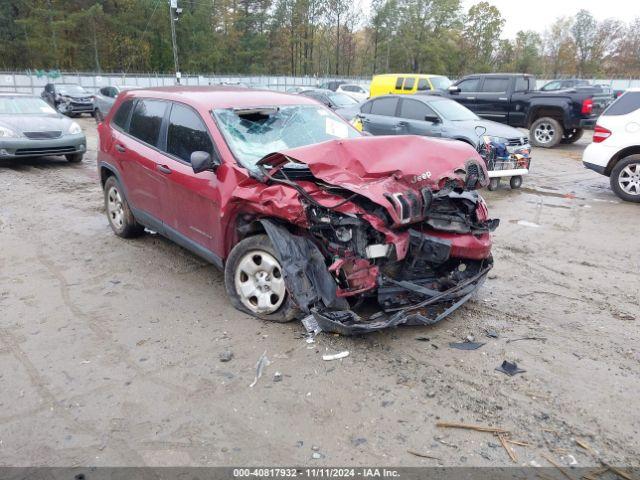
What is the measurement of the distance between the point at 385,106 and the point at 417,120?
1175 millimetres

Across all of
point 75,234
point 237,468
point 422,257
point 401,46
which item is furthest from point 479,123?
point 401,46

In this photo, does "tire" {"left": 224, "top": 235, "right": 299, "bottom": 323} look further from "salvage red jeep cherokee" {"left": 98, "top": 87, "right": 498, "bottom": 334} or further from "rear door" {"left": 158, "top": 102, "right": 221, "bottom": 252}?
"rear door" {"left": 158, "top": 102, "right": 221, "bottom": 252}

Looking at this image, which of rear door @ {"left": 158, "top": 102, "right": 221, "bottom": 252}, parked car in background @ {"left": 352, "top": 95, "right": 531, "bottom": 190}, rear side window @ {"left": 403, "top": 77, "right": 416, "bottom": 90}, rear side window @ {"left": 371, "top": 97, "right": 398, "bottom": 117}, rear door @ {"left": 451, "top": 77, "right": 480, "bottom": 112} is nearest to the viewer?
rear door @ {"left": 158, "top": 102, "right": 221, "bottom": 252}

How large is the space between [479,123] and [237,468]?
347 inches

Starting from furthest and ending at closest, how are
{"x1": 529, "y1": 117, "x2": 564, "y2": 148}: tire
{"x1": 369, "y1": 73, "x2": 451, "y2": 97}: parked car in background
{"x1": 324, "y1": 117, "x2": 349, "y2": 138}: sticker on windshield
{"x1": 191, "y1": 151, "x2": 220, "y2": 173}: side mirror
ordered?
1. {"x1": 369, "y1": 73, "x2": 451, "y2": 97}: parked car in background
2. {"x1": 529, "y1": 117, "x2": 564, "y2": 148}: tire
3. {"x1": 324, "y1": 117, "x2": 349, "y2": 138}: sticker on windshield
4. {"x1": 191, "y1": 151, "x2": 220, "y2": 173}: side mirror

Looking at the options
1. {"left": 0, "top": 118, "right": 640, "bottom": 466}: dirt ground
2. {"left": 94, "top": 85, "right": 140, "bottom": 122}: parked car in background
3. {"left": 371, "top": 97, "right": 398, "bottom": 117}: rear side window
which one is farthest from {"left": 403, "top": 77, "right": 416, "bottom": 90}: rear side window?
{"left": 0, "top": 118, "right": 640, "bottom": 466}: dirt ground

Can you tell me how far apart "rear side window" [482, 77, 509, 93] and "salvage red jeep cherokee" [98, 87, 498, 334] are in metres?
12.5

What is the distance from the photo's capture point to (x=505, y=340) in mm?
3842

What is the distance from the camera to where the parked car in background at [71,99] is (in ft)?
74.6

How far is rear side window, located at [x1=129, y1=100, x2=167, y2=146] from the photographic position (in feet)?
17.0

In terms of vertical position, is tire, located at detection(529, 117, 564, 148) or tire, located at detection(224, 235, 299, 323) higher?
tire, located at detection(529, 117, 564, 148)

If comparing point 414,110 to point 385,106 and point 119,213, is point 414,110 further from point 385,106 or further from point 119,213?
point 119,213

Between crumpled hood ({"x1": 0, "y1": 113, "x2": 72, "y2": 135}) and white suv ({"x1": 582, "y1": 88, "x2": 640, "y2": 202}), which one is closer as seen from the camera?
white suv ({"x1": 582, "y1": 88, "x2": 640, "y2": 202})

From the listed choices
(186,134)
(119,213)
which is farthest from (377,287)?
(119,213)
